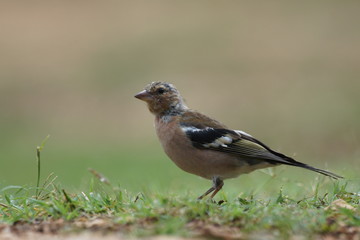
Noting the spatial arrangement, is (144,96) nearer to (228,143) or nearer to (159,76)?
(228,143)

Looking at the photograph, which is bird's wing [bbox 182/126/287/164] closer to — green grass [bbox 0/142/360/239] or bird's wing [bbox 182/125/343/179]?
bird's wing [bbox 182/125/343/179]

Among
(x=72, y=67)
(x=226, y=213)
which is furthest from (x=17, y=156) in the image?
(x=226, y=213)

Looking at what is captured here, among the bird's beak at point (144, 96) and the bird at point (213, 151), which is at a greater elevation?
the bird's beak at point (144, 96)

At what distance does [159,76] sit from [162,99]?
56.2ft

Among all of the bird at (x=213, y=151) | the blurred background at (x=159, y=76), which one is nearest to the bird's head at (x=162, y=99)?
the bird at (x=213, y=151)

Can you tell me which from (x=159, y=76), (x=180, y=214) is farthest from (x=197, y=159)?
(x=159, y=76)

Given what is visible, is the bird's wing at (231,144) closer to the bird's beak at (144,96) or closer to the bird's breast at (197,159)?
the bird's breast at (197,159)

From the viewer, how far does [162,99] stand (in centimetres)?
802

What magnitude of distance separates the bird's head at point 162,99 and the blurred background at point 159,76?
10.5 ft

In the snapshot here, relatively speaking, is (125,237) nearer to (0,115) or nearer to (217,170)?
(217,170)

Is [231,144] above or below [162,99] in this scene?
below

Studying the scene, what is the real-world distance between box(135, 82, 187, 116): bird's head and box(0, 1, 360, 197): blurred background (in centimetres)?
320

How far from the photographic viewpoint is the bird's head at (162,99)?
7.95m

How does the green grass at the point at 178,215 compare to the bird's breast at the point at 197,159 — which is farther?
the bird's breast at the point at 197,159
